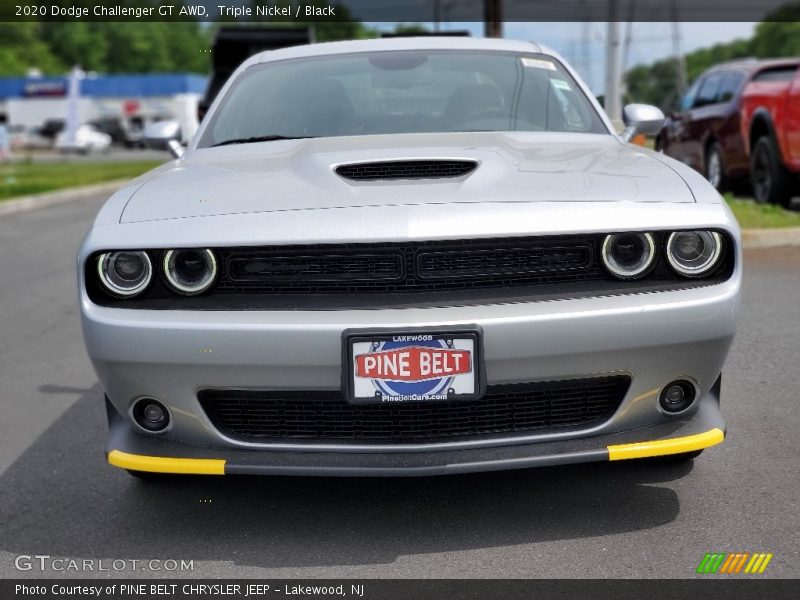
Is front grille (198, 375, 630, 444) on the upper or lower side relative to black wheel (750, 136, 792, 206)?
upper

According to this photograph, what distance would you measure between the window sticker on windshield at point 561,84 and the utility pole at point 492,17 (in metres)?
13.4

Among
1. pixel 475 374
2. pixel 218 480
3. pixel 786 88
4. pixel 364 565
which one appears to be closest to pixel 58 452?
pixel 218 480

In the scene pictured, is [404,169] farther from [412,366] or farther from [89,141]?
[89,141]

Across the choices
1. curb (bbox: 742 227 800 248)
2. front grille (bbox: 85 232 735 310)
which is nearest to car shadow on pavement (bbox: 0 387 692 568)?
front grille (bbox: 85 232 735 310)

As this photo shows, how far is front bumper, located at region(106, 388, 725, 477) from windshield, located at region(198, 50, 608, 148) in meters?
1.60

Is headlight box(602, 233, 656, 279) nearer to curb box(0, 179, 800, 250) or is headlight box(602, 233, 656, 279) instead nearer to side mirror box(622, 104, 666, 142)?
side mirror box(622, 104, 666, 142)

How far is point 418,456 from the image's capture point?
2.99 meters

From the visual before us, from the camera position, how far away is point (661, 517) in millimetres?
3260

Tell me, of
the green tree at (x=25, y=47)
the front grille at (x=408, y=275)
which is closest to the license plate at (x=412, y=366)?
the front grille at (x=408, y=275)

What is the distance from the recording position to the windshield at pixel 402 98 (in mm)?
4379

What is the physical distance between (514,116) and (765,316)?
247cm

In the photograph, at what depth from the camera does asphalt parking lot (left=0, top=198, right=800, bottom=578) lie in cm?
300
